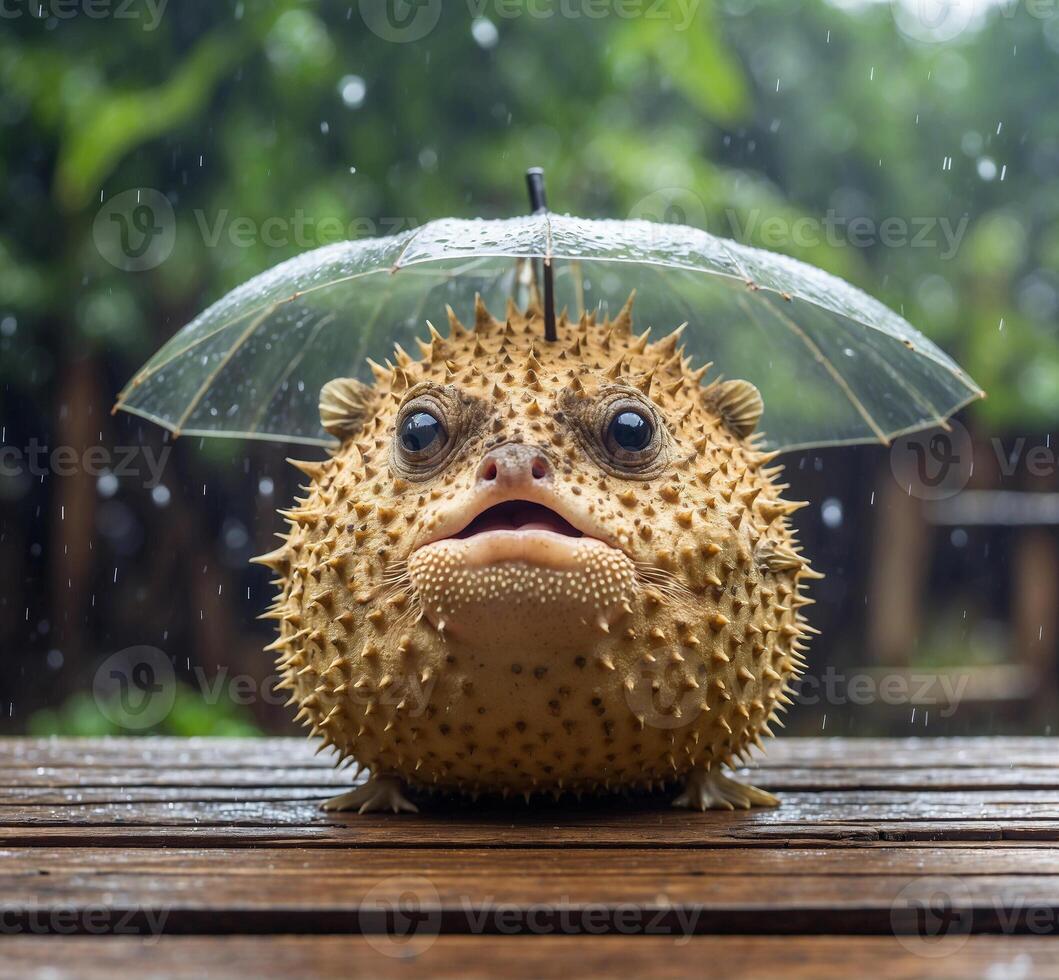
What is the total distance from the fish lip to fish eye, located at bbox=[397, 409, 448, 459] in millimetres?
208

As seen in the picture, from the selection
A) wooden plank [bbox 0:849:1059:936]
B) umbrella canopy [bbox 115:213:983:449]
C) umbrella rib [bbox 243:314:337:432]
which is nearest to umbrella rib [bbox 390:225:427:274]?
umbrella canopy [bbox 115:213:983:449]

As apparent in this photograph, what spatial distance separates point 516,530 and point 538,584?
0.39ft

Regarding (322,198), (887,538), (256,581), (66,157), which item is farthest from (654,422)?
(887,538)

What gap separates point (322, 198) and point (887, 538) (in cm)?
503

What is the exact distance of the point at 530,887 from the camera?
193 centimetres

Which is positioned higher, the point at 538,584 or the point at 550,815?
the point at 538,584

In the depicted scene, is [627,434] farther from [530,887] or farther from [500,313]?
[500,313]

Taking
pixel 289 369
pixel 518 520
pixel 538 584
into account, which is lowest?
pixel 538 584

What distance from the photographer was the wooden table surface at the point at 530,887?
164 cm

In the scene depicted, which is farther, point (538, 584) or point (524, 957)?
point (538, 584)

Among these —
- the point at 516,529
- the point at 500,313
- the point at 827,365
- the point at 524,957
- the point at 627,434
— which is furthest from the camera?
the point at 500,313

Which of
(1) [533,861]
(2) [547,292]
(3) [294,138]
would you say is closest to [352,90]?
(3) [294,138]

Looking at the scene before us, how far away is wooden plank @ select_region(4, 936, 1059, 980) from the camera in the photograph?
1577mm

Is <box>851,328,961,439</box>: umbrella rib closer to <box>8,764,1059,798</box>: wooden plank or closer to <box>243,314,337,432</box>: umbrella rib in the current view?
<box>8,764,1059,798</box>: wooden plank
